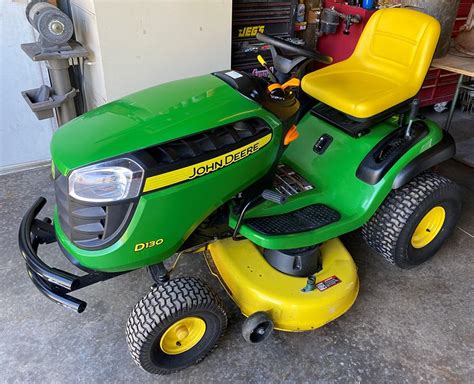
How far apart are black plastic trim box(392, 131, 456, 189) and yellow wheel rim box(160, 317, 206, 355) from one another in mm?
911

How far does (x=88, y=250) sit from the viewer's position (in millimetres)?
1270

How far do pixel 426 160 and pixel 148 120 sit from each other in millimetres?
1120

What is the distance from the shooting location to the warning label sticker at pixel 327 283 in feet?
5.20

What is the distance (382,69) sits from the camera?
6.58ft

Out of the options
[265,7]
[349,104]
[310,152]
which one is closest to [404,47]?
[349,104]

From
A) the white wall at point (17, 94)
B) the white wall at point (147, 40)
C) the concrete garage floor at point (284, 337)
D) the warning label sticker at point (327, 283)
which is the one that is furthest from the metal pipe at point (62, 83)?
the warning label sticker at point (327, 283)

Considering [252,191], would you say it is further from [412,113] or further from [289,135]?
[412,113]

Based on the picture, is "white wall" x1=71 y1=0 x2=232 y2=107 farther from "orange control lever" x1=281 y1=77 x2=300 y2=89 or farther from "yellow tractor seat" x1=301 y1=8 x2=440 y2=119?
"orange control lever" x1=281 y1=77 x2=300 y2=89

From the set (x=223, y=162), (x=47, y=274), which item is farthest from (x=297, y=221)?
(x=47, y=274)

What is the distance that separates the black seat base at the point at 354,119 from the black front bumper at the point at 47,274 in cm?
109

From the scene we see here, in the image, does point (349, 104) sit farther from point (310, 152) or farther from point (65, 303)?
point (65, 303)

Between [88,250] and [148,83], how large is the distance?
1234 mm

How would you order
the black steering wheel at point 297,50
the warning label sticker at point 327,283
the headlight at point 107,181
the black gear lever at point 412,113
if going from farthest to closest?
the black gear lever at point 412,113
the warning label sticker at point 327,283
the black steering wheel at point 297,50
the headlight at point 107,181

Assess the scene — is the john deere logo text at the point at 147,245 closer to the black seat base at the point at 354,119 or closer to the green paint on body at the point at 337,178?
the green paint on body at the point at 337,178
